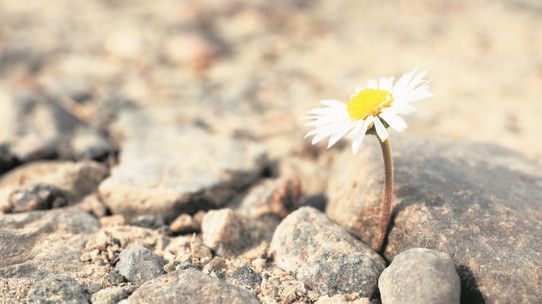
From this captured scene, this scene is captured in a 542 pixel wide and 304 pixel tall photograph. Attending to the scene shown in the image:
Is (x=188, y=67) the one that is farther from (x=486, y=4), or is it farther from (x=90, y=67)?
(x=486, y=4)

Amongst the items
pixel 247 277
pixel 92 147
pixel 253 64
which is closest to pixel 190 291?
pixel 247 277

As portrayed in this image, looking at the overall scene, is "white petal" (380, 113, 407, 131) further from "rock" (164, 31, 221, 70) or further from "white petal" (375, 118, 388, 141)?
"rock" (164, 31, 221, 70)

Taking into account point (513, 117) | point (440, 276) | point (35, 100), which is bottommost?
point (513, 117)

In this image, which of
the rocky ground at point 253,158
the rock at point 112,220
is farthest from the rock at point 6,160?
the rock at point 112,220

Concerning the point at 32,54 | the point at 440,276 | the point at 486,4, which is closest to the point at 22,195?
the point at 440,276

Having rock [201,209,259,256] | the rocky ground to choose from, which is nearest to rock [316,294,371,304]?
the rocky ground

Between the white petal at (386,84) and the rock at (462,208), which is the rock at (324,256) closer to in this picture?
the rock at (462,208)
